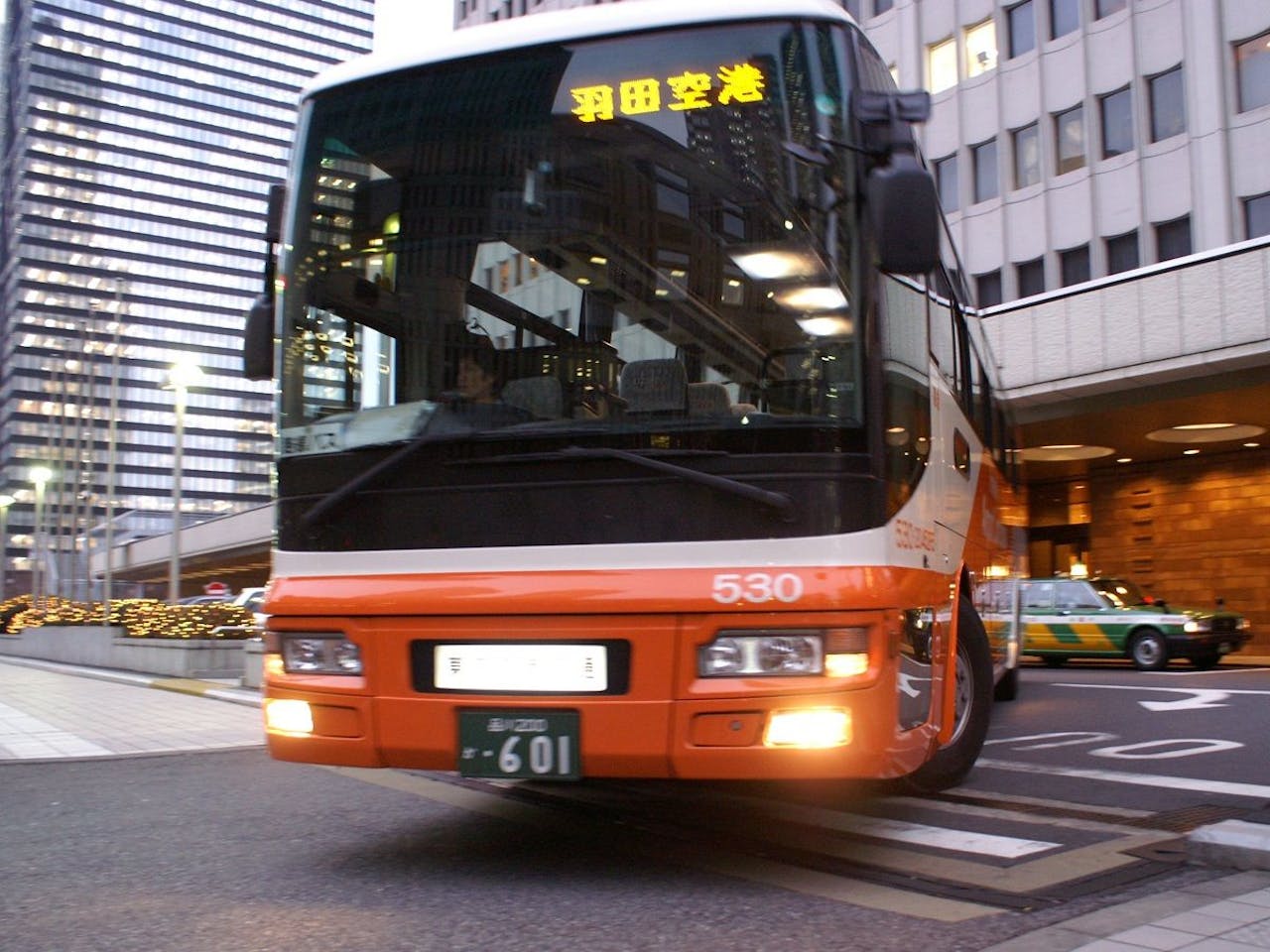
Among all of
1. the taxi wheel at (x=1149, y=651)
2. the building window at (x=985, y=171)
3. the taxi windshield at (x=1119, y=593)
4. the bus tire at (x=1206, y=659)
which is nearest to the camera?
the taxi wheel at (x=1149, y=651)

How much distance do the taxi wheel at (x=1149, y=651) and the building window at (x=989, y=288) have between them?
1171 centimetres

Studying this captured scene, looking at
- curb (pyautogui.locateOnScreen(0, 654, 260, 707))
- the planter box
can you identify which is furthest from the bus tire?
the planter box

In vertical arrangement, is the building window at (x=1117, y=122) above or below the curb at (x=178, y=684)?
above

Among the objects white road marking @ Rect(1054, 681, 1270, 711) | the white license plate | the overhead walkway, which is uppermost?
the overhead walkway

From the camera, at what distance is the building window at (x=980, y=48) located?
30.5m

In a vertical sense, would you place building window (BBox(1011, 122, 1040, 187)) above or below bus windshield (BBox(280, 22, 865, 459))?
above

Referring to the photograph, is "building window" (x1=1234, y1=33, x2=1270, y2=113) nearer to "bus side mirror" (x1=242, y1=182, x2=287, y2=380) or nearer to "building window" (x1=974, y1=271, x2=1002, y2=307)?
"building window" (x1=974, y1=271, x2=1002, y2=307)

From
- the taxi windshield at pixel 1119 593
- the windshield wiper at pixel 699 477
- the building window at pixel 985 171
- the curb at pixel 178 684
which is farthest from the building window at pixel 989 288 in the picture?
the windshield wiper at pixel 699 477

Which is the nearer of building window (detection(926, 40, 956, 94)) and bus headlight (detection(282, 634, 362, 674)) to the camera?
bus headlight (detection(282, 634, 362, 674))

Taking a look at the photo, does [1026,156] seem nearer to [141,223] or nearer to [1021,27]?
[1021,27]

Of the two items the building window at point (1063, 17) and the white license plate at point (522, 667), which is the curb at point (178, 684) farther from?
the building window at point (1063, 17)

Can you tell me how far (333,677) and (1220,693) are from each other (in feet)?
33.9

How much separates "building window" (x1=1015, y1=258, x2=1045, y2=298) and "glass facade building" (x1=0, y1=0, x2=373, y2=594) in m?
110

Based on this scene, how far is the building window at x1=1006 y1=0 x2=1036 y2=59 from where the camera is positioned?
97.2ft
